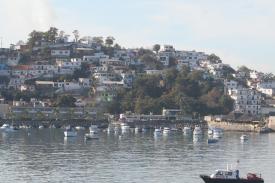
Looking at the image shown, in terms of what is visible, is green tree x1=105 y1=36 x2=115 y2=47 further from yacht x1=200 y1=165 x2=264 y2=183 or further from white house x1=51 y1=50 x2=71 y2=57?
yacht x1=200 y1=165 x2=264 y2=183

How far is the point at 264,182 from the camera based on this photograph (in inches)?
1164

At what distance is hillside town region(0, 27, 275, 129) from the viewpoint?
85.6 metres

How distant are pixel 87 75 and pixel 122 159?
63012mm

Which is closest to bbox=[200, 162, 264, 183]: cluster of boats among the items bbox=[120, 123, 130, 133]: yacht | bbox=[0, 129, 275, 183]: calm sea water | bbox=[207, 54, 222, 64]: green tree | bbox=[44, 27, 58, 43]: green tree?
bbox=[0, 129, 275, 183]: calm sea water

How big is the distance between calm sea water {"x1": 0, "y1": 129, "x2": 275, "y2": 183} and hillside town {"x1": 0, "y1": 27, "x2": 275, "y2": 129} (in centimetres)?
3088

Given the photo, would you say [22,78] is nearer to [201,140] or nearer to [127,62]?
[127,62]

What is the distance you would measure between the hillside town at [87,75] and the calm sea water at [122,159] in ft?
101

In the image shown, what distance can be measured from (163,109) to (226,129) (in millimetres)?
10398

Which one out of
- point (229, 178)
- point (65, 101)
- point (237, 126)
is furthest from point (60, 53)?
point (229, 178)

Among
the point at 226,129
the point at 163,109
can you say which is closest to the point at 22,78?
the point at 163,109

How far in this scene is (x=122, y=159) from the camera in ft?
127

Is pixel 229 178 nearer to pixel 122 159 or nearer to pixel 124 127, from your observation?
pixel 122 159

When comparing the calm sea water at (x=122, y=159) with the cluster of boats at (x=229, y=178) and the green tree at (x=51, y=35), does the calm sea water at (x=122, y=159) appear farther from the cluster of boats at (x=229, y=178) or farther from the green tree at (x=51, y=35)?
the green tree at (x=51, y=35)

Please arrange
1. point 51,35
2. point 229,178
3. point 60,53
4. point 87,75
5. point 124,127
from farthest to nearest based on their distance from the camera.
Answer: point 51,35 → point 60,53 → point 87,75 → point 124,127 → point 229,178
